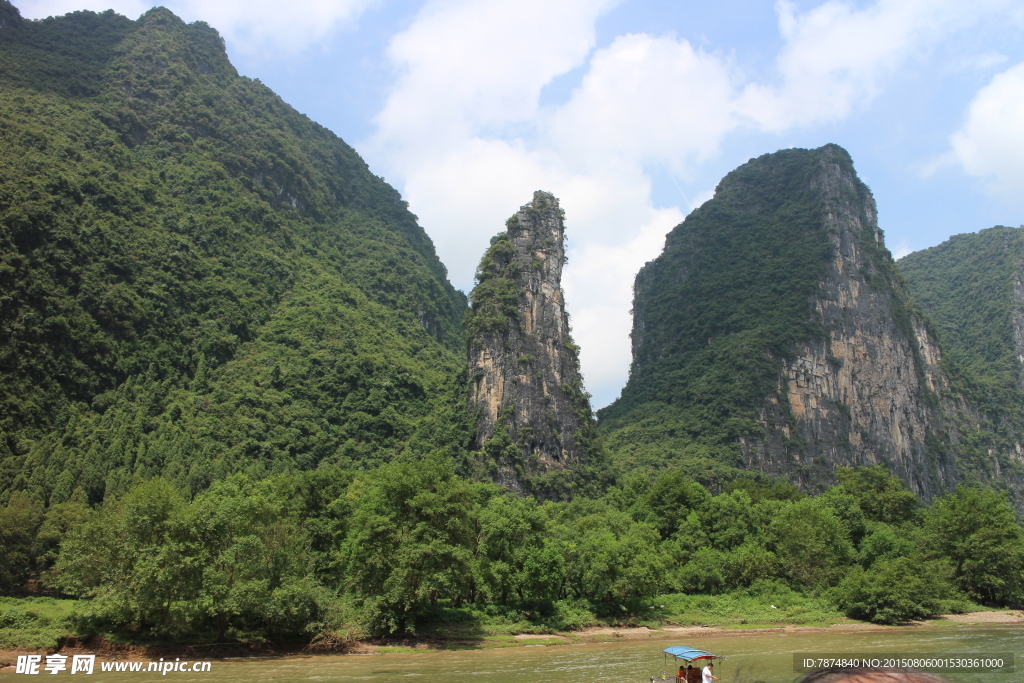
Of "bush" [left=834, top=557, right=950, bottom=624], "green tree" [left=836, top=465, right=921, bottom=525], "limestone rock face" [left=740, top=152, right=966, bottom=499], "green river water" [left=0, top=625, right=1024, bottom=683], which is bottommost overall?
"green river water" [left=0, top=625, right=1024, bottom=683]

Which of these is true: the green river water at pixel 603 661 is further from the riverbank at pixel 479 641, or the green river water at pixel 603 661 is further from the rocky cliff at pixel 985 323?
the rocky cliff at pixel 985 323

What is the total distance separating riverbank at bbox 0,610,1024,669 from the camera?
85.2ft

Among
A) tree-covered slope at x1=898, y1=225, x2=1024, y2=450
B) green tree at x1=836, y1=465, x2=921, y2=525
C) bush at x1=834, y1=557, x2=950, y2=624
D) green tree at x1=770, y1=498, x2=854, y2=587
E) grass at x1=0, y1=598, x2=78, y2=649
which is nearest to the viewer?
grass at x1=0, y1=598, x2=78, y2=649

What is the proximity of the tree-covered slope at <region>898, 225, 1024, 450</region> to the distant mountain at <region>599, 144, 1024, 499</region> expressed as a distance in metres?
7.07

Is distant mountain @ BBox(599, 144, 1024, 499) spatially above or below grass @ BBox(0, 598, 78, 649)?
above

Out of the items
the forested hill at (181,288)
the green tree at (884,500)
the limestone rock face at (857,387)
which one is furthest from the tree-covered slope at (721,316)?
the forested hill at (181,288)

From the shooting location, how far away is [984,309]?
153 meters

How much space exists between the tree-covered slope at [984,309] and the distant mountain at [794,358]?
23.2 feet

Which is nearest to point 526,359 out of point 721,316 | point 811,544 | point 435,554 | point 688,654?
point 811,544

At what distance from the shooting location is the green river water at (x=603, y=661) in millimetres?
22641

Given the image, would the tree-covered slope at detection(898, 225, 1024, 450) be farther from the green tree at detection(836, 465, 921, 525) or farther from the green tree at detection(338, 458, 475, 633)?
the green tree at detection(338, 458, 475, 633)

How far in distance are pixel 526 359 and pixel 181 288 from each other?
4113cm

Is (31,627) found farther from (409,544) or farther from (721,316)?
(721,316)

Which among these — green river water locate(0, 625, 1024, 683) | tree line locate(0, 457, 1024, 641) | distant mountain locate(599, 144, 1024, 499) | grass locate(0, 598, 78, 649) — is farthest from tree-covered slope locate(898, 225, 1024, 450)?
grass locate(0, 598, 78, 649)
